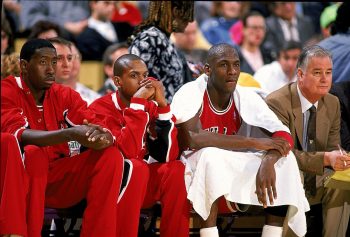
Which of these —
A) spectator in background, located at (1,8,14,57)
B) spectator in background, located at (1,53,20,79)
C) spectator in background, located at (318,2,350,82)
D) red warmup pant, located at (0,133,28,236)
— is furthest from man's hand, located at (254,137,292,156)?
spectator in background, located at (1,8,14,57)

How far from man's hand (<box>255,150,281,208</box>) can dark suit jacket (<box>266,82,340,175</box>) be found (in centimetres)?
45

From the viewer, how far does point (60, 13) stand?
28.6 feet

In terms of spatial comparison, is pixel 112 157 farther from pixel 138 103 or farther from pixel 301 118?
pixel 301 118

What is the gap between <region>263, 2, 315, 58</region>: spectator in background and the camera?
9453 mm

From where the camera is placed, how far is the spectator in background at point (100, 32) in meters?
8.42

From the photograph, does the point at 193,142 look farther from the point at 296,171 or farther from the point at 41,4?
the point at 41,4

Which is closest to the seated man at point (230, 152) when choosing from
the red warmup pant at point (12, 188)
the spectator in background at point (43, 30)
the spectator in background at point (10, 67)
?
the red warmup pant at point (12, 188)

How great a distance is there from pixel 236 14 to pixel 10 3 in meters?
2.62

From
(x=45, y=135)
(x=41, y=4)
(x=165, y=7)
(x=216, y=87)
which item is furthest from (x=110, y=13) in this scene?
(x=45, y=135)

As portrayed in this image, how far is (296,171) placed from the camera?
493 centimetres


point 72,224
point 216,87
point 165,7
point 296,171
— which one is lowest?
point 72,224

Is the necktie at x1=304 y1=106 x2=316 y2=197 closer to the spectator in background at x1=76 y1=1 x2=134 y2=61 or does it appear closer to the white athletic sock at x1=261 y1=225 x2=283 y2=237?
the white athletic sock at x1=261 y1=225 x2=283 y2=237

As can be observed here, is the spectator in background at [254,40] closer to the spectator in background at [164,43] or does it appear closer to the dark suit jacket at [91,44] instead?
the dark suit jacket at [91,44]

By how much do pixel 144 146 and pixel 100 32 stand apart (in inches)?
149
